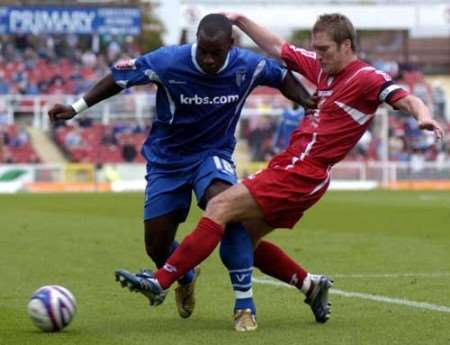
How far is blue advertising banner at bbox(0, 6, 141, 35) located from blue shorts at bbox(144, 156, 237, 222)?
32.8 meters

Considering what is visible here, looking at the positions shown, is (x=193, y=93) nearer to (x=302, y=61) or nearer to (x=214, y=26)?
(x=214, y=26)

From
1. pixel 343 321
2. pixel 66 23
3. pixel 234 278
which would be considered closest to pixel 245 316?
pixel 234 278

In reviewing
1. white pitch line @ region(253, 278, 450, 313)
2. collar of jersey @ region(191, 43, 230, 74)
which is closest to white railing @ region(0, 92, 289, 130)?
white pitch line @ region(253, 278, 450, 313)

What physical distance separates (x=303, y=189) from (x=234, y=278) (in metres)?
0.71

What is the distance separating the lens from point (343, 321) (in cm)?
800

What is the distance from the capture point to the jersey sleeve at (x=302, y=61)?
805 centimetres

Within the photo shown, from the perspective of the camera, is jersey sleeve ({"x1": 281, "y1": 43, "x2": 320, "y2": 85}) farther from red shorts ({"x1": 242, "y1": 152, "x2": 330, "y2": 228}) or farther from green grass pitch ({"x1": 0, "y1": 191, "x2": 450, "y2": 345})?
green grass pitch ({"x1": 0, "y1": 191, "x2": 450, "y2": 345})

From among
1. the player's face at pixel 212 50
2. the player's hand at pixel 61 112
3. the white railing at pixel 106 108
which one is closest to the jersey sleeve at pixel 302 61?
the player's face at pixel 212 50

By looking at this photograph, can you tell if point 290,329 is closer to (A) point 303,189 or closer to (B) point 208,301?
(A) point 303,189

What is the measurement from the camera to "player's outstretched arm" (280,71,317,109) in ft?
25.8

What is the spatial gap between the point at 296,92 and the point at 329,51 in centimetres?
58

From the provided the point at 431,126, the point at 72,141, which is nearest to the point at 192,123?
the point at 431,126

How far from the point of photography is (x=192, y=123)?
8141mm

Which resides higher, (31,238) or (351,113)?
(351,113)
